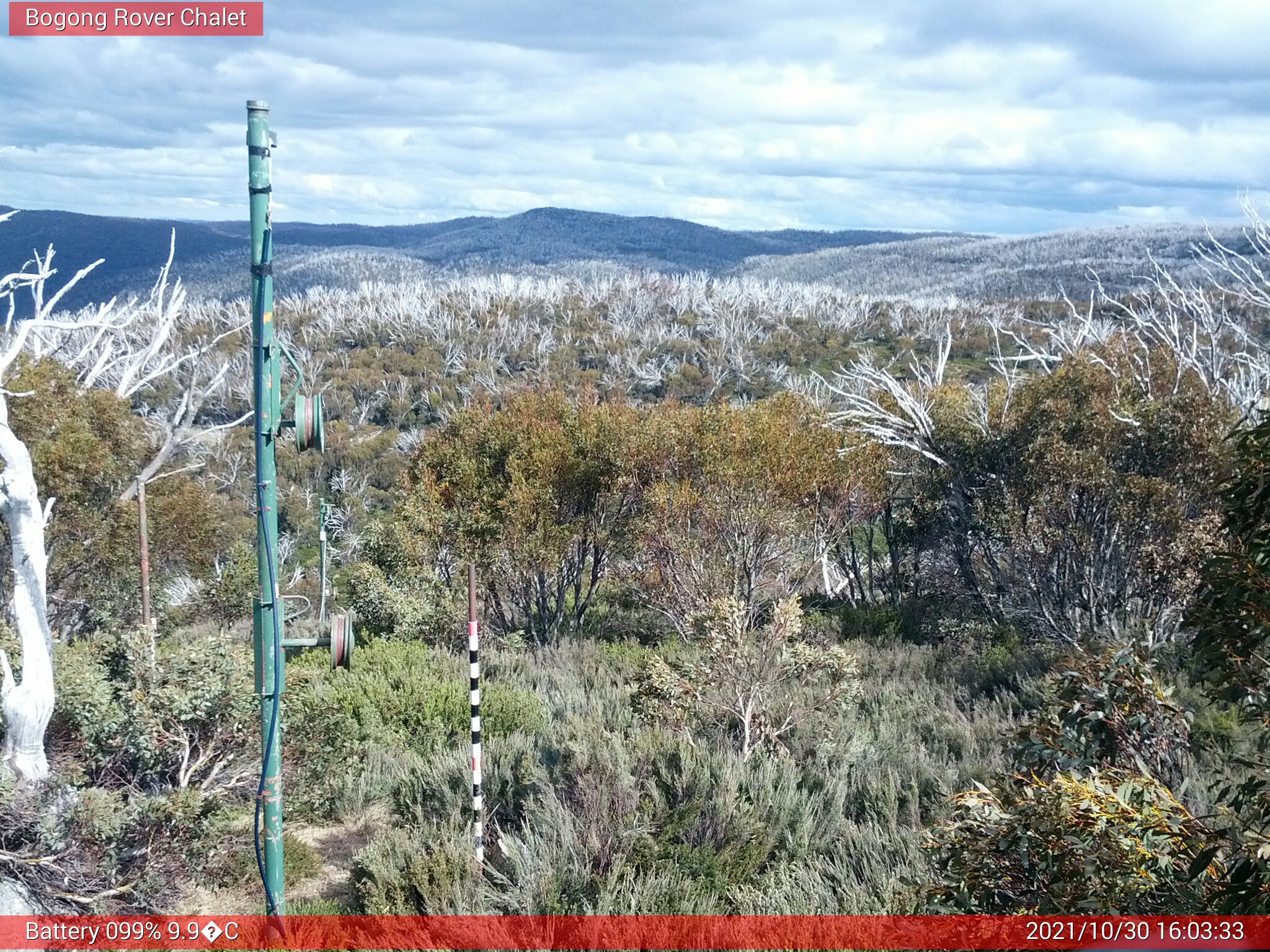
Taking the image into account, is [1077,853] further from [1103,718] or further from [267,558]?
[267,558]

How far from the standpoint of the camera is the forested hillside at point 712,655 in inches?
177

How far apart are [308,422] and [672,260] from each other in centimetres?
19298

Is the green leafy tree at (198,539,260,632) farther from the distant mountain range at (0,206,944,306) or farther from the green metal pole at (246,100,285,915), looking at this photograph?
the distant mountain range at (0,206,944,306)

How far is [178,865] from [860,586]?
1330 centimetres

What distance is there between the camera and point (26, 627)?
6664 millimetres

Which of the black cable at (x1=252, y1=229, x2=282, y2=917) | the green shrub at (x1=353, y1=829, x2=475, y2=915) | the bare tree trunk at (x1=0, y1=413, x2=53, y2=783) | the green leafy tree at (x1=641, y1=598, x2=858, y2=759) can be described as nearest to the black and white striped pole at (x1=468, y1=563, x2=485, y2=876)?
the green shrub at (x1=353, y1=829, x2=475, y2=915)

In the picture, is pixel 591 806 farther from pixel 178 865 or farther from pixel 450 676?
pixel 450 676

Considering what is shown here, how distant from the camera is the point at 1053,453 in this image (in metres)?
12.7

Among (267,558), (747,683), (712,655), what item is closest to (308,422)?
(267,558)

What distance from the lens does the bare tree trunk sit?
648 cm

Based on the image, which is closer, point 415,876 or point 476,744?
point 415,876

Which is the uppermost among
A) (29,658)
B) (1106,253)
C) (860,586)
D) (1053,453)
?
(1106,253)

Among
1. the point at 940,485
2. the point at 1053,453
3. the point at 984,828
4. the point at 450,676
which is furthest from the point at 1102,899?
the point at 940,485

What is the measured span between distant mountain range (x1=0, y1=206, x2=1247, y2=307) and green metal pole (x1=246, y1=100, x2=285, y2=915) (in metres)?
85.3
